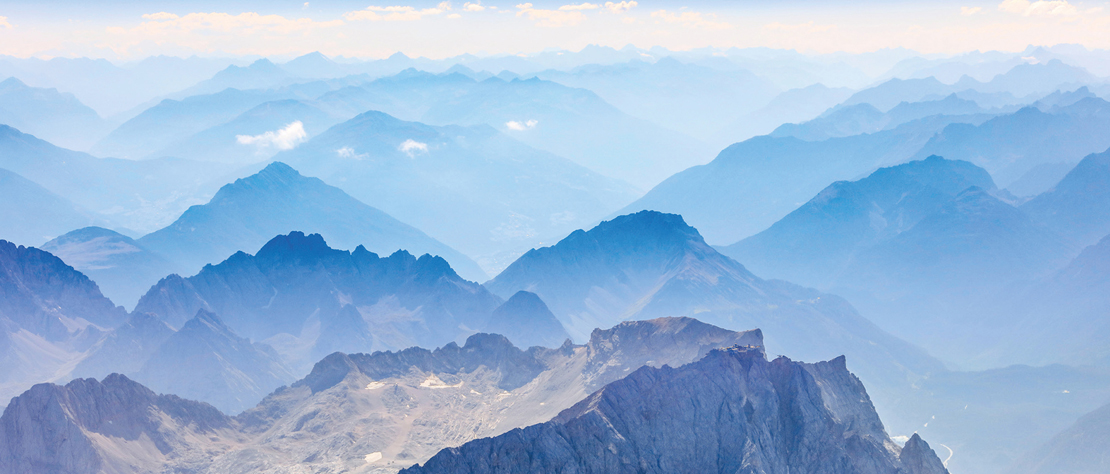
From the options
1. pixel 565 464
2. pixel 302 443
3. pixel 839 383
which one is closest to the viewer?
pixel 565 464

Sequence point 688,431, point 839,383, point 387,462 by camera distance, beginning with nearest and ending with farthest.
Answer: point 688,431 < point 839,383 < point 387,462

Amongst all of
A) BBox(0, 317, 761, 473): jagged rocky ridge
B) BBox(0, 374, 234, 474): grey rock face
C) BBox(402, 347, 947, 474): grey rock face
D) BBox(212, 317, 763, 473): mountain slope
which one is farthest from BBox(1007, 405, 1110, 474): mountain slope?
BBox(0, 374, 234, 474): grey rock face

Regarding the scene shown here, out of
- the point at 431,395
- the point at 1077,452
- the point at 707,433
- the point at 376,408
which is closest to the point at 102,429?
the point at 376,408

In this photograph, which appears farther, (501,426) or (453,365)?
(453,365)

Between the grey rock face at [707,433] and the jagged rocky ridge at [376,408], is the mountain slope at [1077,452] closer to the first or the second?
the jagged rocky ridge at [376,408]

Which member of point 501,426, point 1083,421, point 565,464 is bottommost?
point 1083,421

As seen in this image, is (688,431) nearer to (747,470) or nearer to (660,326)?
(747,470)

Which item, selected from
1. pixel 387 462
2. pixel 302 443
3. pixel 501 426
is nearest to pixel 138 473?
pixel 302 443
